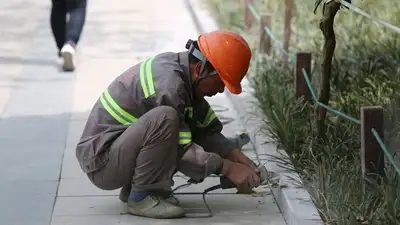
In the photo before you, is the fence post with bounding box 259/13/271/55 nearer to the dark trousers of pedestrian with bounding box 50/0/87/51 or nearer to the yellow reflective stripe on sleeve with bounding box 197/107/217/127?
the dark trousers of pedestrian with bounding box 50/0/87/51

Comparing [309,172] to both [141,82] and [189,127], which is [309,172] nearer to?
[189,127]

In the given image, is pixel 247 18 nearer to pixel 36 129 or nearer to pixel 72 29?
pixel 72 29

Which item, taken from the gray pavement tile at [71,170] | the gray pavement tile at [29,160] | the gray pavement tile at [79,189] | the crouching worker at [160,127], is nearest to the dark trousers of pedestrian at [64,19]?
the gray pavement tile at [29,160]

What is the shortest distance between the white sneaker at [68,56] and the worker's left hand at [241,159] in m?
4.15

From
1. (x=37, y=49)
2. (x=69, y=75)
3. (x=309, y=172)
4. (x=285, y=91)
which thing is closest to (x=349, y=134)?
(x=309, y=172)

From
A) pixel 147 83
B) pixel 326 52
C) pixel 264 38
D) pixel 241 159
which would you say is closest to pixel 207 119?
pixel 241 159

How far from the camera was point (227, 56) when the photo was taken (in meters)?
4.80

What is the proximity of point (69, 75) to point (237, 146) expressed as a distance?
3.89 metres

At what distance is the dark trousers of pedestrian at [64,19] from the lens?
927 cm

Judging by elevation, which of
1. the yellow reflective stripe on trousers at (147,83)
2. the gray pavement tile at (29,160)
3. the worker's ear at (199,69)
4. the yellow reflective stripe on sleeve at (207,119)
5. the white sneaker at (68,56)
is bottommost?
the white sneaker at (68,56)

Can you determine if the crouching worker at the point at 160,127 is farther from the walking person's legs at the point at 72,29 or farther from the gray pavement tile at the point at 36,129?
the walking person's legs at the point at 72,29

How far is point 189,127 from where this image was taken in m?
5.09

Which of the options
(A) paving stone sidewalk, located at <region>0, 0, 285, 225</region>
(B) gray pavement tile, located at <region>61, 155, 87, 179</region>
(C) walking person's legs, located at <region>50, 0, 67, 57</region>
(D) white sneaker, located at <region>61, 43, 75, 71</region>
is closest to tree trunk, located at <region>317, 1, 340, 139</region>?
(A) paving stone sidewalk, located at <region>0, 0, 285, 225</region>

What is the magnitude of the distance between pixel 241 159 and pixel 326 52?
93cm
